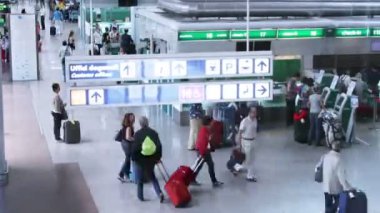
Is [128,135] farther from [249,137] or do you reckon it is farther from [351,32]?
[351,32]

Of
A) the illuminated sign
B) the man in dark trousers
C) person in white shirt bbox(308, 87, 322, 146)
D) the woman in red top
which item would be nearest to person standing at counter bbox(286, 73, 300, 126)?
the illuminated sign

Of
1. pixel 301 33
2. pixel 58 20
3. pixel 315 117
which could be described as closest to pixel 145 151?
pixel 315 117

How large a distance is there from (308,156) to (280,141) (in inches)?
59.4

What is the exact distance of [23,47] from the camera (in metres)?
26.2

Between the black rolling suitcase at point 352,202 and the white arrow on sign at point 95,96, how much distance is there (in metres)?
3.45

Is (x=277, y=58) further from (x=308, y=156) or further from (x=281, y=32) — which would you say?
(x=308, y=156)

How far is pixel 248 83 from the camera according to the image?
10.7 meters

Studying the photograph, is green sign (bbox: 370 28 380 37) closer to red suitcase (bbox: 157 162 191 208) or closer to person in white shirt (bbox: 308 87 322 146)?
person in white shirt (bbox: 308 87 322 146)

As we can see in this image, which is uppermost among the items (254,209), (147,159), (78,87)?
(78,87)

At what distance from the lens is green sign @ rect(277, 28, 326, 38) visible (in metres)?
18.8

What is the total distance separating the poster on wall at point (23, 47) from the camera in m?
25.9

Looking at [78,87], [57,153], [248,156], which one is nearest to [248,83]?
[78,87]

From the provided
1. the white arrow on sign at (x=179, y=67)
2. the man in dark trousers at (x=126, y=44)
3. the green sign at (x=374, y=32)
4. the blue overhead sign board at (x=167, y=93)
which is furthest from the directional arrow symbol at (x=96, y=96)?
the man in dark trousers at (x=126, y=44)

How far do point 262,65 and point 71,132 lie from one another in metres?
7.17
